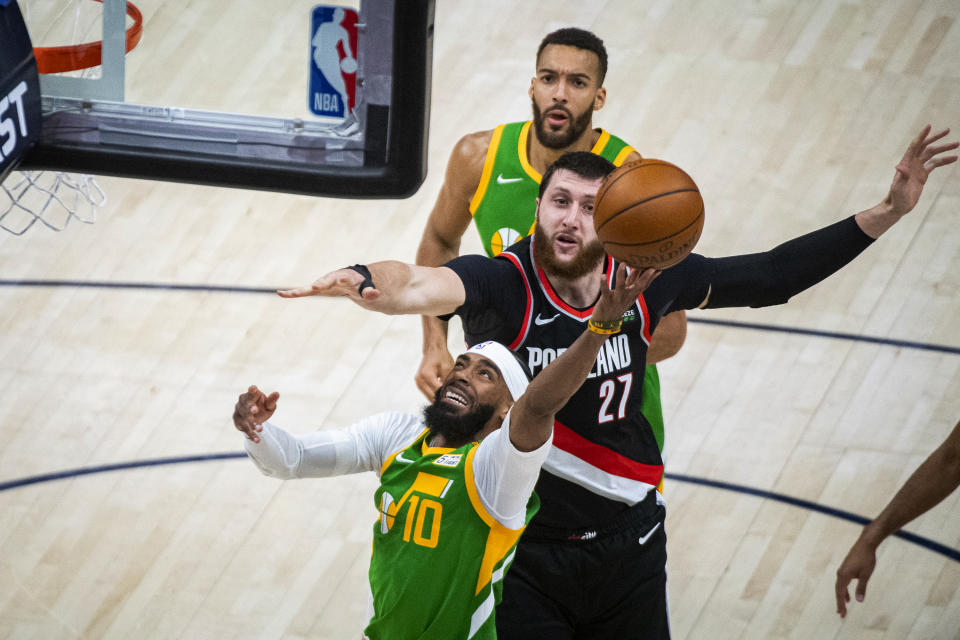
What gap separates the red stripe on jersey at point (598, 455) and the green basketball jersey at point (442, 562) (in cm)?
49

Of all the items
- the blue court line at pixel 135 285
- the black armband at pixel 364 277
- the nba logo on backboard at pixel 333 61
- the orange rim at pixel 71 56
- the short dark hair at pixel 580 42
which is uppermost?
the nba logo on backboard at pixel 333 61

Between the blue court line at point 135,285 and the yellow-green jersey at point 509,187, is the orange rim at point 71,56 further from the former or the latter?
the blue court line at point 135,285

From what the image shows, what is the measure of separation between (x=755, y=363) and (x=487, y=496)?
10.1 ft

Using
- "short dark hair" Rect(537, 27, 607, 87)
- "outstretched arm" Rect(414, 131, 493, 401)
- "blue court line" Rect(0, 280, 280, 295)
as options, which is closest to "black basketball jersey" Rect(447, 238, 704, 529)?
"outstretched arm" Rect(414, 131, 493, 401)

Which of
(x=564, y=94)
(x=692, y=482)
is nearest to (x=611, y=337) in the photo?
(x=564, y=94)

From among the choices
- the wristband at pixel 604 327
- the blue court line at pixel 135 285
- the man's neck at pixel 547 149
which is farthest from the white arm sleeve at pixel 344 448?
the blue court line at pixel 135 285

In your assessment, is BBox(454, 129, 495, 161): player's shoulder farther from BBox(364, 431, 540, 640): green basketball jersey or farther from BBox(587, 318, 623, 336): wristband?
BBox(587, 318, 623, 336): wristband

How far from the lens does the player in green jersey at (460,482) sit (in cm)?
271

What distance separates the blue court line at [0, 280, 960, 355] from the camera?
5.68m

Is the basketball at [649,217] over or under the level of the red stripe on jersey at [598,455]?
over

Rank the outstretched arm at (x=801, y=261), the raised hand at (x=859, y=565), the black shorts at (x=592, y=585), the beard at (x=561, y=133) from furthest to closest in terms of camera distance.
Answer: the beard at (x=561, y=133), the raised hand at (x=859, y=565), the black shorts at (x=592, y=585), the outstretched arm at (x=801, y=261)

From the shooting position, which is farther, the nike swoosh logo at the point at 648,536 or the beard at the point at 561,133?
the beard at the point at 561,133

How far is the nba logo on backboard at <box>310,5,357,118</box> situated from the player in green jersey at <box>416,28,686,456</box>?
1.19 m

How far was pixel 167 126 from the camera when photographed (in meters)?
3.17
